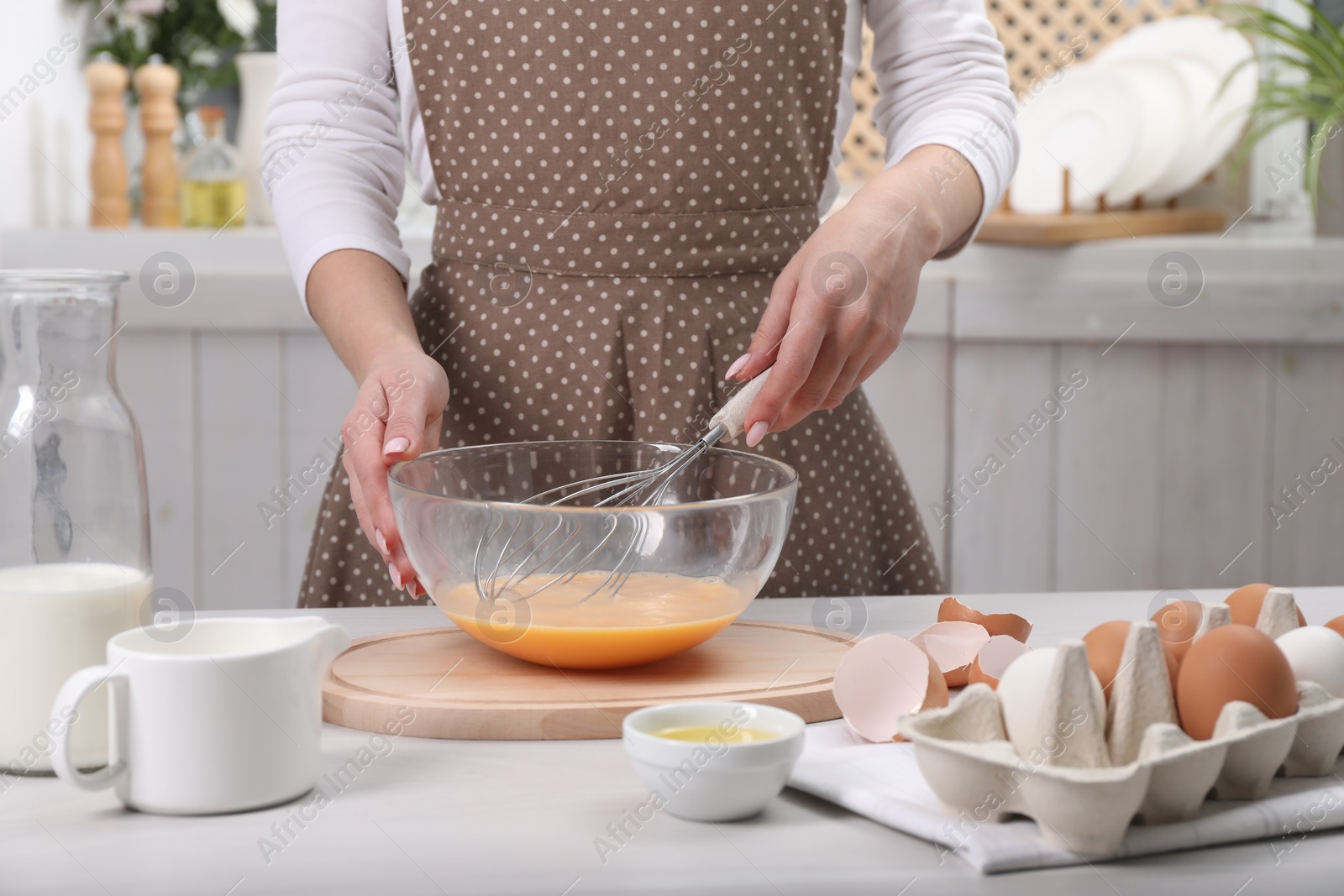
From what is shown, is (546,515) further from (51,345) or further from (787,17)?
(787,17)

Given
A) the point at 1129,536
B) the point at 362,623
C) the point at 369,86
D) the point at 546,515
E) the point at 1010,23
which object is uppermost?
the point at 1010,23

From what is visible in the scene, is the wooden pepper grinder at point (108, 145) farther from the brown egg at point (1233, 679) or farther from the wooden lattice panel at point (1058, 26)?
the brown egg at point (1233, 679)

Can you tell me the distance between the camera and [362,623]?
0.84 m

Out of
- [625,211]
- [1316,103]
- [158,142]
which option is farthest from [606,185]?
[1316,103]

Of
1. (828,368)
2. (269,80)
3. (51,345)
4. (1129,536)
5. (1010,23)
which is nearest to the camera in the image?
(51,345)

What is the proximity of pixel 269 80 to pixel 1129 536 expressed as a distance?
1464mm

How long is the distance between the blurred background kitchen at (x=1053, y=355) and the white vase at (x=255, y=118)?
0.07 m

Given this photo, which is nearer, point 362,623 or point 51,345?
point 51,345

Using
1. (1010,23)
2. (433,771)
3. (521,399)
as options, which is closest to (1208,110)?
(1010,23)

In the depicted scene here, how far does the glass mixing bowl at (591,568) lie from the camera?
680 mm

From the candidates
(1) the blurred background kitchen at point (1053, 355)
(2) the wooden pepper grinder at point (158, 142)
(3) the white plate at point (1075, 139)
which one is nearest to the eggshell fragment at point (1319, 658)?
(1) the blurred background kitchen at point (1053, 355)

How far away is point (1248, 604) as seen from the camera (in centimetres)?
66

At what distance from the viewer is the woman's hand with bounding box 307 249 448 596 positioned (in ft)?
2.55

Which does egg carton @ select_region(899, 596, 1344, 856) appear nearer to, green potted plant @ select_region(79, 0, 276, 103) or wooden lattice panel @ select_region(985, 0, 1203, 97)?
wooden lattice panel @ select_region(985, 0, 1203, 97)
